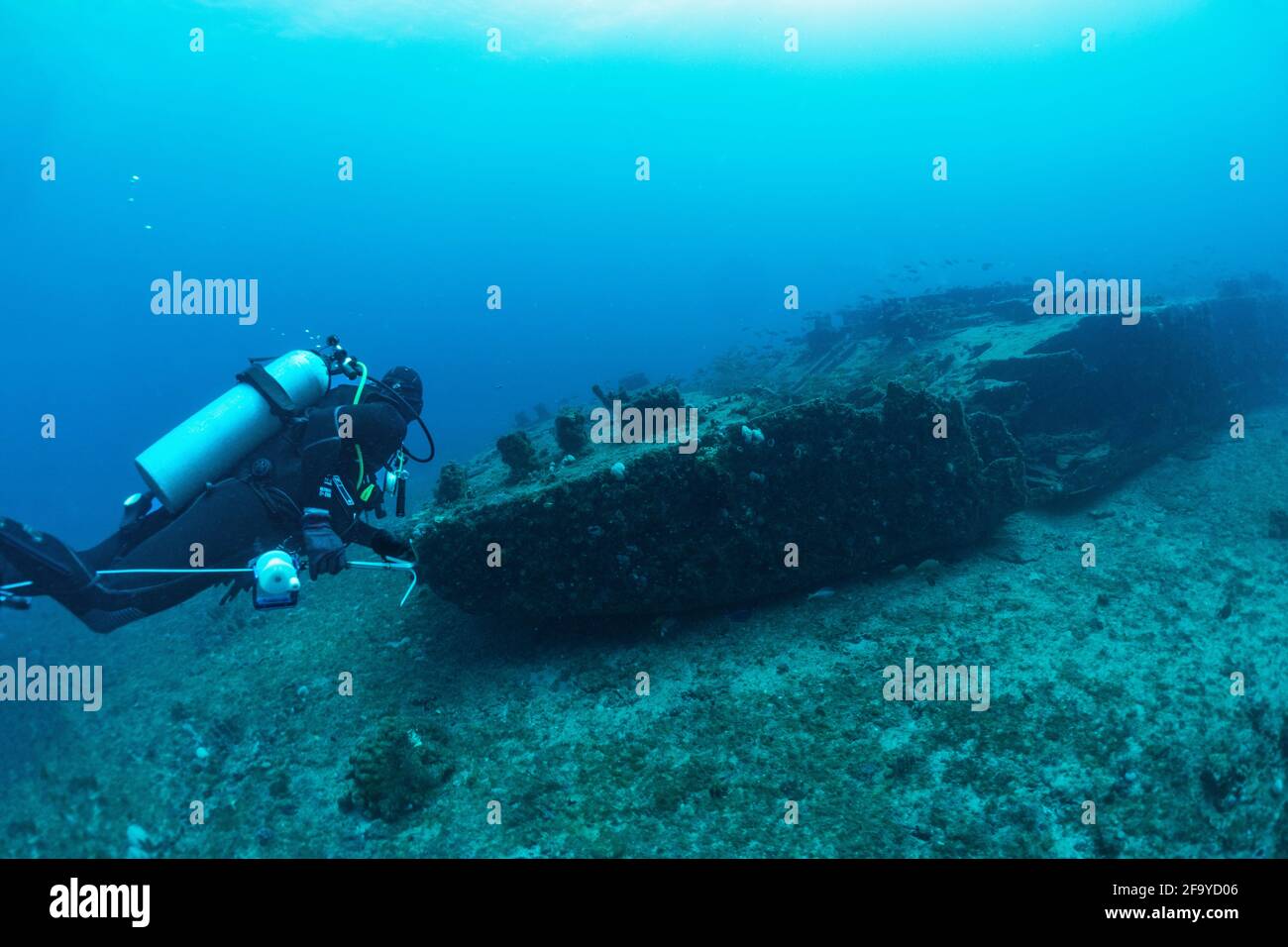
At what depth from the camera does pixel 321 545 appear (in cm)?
518

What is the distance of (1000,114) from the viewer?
561 ft

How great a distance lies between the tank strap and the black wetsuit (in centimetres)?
13

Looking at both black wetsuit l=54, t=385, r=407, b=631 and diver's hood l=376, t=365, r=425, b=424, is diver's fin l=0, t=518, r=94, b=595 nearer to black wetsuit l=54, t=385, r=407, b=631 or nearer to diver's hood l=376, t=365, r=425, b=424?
black wetsuit l=54, t=385, r=407, b=631

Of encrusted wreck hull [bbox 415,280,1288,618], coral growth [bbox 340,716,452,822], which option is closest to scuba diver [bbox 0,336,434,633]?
encrusted wreck hull [bbox 415,280,1288,618]

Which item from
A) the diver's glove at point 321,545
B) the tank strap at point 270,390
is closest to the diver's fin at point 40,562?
the diver's glove at point 321,545

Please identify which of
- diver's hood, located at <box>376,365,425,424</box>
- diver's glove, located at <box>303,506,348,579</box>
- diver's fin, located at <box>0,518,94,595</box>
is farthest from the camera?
diver's hood, located at <box>376,365,425,424</box>

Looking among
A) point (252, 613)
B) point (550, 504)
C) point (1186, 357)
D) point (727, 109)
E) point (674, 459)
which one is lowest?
point (252, 613)

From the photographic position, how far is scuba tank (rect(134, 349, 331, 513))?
17.4 ft

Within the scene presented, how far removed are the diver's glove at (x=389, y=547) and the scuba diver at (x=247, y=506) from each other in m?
0.01

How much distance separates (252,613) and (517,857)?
10361 millimetres

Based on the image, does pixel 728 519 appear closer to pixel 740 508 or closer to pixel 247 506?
pixel 740 508
